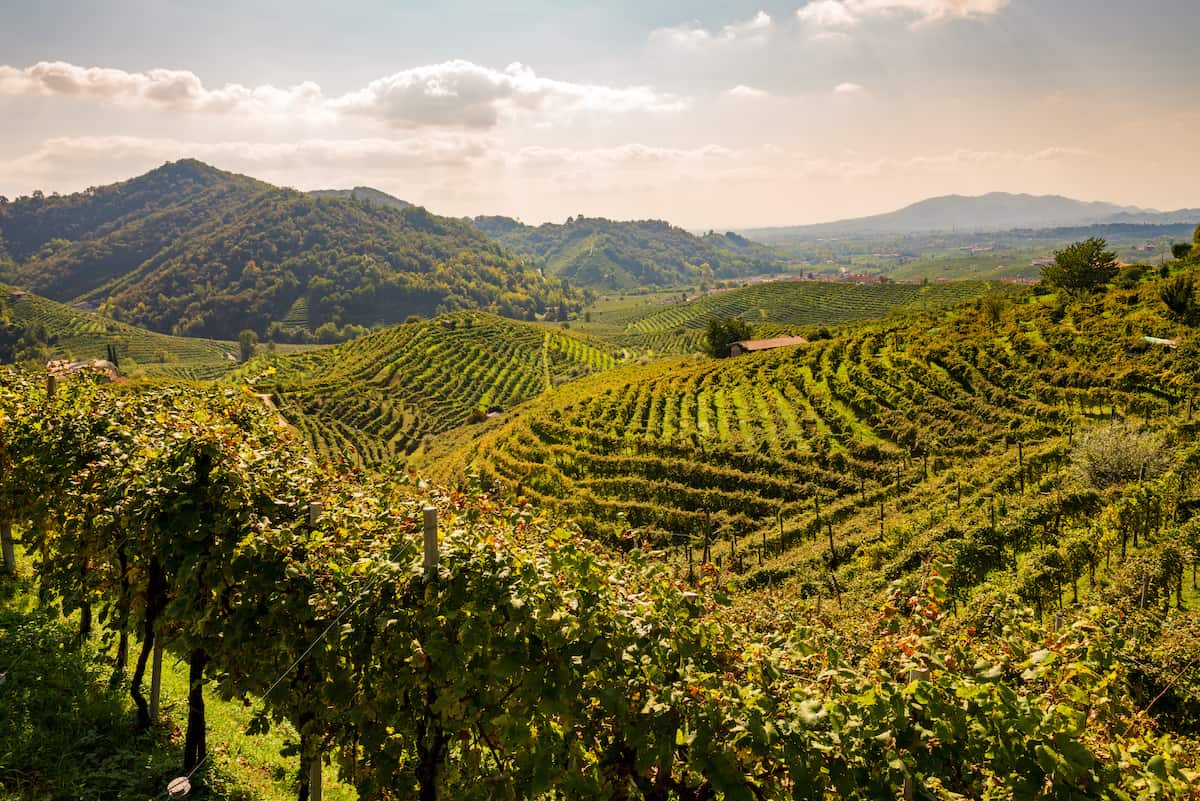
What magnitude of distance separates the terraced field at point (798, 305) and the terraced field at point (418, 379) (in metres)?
26.7

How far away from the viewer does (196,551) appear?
5375 mm

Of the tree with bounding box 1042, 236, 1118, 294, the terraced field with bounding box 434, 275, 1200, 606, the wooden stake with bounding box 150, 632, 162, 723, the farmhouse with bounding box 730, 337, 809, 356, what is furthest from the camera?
the farmhouse with bounding box 730, 337, 809, 356

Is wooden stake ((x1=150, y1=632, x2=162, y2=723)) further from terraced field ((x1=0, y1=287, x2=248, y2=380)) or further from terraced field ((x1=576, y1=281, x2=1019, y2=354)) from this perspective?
terraced field ((x1=0, y1=287, x2=248, y2=380))

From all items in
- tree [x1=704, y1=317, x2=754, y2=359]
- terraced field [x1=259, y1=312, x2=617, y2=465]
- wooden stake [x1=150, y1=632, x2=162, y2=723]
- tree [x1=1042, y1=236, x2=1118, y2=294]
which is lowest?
terraced field [x1=259, y1=312, x2=617, y2=465]

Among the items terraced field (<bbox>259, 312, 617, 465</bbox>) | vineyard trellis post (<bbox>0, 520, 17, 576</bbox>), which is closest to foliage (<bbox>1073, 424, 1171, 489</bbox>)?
vineyard trellis post (<bbox>0, 520, 17, 576</bbox>)

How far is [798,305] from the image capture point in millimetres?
152375

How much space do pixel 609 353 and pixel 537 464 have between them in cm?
9247

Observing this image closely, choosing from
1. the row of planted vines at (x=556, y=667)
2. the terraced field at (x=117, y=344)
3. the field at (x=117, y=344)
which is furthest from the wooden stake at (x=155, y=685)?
the terraced field at (x=117, y=344)

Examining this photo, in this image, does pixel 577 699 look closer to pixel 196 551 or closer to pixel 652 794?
pixel 652 794

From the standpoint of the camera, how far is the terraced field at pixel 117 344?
15862 cm

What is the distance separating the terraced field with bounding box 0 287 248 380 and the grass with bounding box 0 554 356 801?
165 m

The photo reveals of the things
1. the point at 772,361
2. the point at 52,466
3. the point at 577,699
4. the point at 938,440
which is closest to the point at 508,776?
the point at 577,699

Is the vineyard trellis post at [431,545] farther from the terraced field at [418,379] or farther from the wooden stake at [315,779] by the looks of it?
the terraced field at [418,379]

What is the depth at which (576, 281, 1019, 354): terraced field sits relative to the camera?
130 meters
